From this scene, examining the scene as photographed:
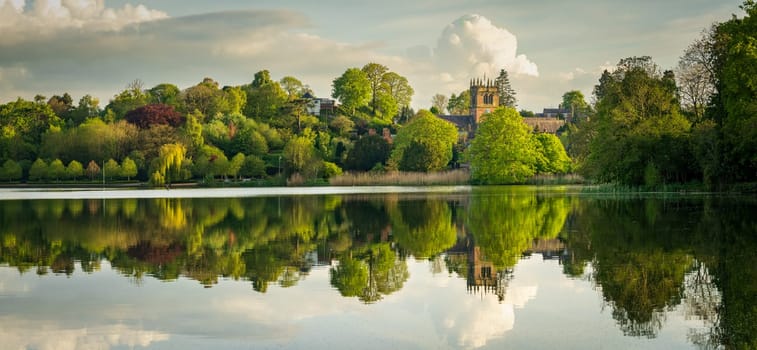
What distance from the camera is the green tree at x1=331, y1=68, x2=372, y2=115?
148m

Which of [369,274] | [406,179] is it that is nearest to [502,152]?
[406,179]

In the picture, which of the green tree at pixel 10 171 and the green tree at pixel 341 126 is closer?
the green tree at pixel 10 171

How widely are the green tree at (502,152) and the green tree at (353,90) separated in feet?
197

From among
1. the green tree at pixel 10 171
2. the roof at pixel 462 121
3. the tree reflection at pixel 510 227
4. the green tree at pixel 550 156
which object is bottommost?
the tree reflection at pixel 510 227

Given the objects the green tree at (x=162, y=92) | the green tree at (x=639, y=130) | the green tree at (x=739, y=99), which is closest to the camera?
the green tree at (x=739, y=99)

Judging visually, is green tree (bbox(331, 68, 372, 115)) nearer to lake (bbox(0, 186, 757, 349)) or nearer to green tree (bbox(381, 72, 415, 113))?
green tree (bbox(381, 72, 415, 113))

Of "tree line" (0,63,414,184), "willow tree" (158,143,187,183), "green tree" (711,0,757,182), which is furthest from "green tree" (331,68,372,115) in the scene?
"green tree" (711,0,757,182)

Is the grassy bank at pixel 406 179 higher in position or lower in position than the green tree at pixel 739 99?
lower

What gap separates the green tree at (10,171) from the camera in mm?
110812

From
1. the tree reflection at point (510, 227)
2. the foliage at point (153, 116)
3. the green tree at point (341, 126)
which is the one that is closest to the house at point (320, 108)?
the green tree at point (341, 126)

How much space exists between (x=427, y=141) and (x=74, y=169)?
47.3 metres

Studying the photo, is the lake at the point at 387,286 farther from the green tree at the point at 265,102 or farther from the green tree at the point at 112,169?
the green tree at the point at 265,102

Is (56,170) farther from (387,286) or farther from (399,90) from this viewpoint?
(387,286)

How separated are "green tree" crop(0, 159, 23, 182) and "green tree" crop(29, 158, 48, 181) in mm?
2316
